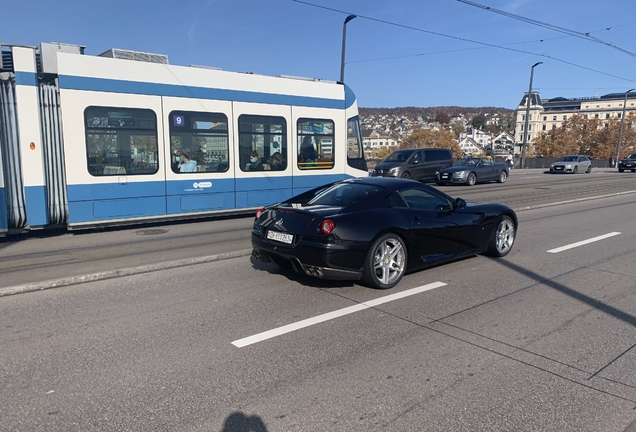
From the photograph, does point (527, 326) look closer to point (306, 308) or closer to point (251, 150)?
point (306, 308)

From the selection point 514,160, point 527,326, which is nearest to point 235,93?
point 527,326

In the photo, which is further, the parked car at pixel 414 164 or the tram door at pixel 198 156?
the parked car at pixel 414 164

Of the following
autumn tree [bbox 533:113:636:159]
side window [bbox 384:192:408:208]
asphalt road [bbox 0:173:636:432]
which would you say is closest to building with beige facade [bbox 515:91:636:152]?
autumn tree [bbox 533:113:636:159]

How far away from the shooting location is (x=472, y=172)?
79.9 feet

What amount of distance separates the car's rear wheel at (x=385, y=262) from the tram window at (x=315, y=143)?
687cm

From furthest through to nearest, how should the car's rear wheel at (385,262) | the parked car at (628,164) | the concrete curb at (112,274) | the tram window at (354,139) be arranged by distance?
the parked car at (628,164), the tram window at (354,139), the concrete curb at (112,274), the car's rear wheel at (385,262)

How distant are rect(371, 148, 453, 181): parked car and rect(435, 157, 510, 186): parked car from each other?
0.55m

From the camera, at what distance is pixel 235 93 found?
36.9 feet

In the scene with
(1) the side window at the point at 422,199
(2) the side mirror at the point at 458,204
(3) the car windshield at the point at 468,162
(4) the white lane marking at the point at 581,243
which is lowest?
(4) the white lane marking at the point at 581,243

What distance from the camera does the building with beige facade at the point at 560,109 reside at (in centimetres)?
13600

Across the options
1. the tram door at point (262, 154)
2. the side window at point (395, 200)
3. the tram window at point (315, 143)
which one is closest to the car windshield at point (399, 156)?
the tram window at point (315, 143)

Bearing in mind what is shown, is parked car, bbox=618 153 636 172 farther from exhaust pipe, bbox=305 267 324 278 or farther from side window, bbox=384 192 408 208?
exhaust pipe, bbox=305 267 324 278

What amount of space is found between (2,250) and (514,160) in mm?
50154

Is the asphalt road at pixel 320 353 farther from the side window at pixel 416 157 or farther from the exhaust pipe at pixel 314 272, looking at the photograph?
the side window at pixel 416 157
